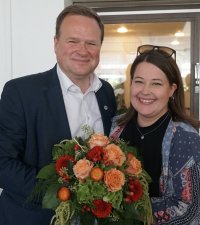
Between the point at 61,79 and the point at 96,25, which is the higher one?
the point at 96,25

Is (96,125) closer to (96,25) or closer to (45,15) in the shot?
(96,25)

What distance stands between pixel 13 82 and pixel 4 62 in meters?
1.42

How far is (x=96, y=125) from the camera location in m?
1.94

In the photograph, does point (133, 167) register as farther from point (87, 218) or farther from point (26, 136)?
point (26, 136)

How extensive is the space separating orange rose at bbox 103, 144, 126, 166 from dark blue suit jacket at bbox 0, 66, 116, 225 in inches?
17.0

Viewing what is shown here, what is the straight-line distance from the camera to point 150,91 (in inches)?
68.9

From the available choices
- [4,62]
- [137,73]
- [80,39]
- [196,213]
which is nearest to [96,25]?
[80,39]

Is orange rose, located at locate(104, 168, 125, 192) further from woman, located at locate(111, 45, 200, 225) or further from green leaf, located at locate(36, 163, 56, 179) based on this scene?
woman, located at locate(111, 45, 200, 225)

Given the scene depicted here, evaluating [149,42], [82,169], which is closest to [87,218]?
[82,169]

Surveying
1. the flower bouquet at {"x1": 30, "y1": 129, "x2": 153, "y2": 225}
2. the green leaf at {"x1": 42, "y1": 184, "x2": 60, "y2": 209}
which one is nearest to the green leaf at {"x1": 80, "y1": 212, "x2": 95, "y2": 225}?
the flower bouquet at {"x1": 30, "y1": 129, "x2": 153, "y2": 225}

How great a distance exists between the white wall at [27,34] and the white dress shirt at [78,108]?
1.18m

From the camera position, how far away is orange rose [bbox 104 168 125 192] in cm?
123

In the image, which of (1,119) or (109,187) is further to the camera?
(1,119)

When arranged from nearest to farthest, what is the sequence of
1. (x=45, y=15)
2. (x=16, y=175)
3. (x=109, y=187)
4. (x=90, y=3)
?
(x=109, y=187), (x=16, y=175), (x=45, y=15), (x=90, y=3)
